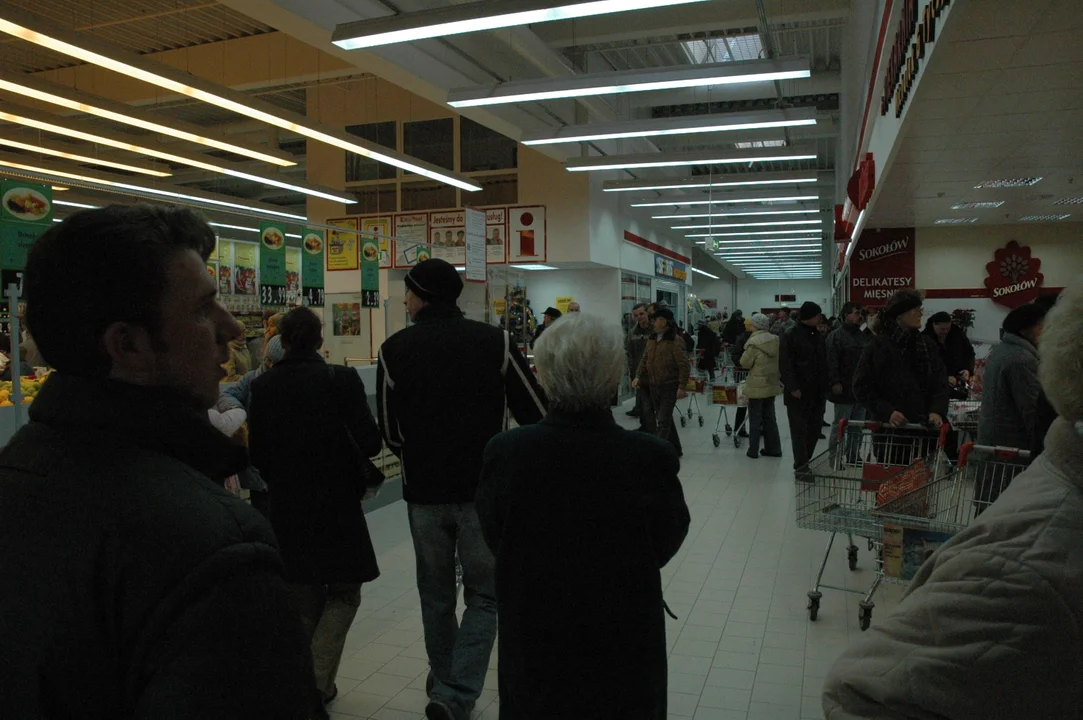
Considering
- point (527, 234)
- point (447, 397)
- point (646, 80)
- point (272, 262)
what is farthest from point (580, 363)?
point (527, 234)

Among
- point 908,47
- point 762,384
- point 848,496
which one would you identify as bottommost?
point 848,496

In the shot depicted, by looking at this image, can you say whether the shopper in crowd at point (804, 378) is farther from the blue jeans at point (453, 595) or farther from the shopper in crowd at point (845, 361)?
the blue jeans at point (453, 595)

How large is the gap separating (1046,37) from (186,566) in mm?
4440

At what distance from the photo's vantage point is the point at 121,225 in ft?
2.87

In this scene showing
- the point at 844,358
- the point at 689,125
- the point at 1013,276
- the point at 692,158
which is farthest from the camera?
the point at 1013,276

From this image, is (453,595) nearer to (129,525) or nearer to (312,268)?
(129,525)

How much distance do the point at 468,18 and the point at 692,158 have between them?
210 inches

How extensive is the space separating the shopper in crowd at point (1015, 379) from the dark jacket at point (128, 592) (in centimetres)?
476

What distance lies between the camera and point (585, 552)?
206 centimetres

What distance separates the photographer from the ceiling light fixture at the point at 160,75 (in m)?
5.19

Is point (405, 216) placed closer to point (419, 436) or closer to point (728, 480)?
point (728, 480)

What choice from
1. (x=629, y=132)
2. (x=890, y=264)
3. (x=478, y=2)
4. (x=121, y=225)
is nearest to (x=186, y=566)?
(x=121, y=225)

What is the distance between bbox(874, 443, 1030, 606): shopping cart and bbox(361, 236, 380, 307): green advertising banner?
16.5 ft

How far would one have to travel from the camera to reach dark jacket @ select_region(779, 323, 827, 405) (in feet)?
24.1
